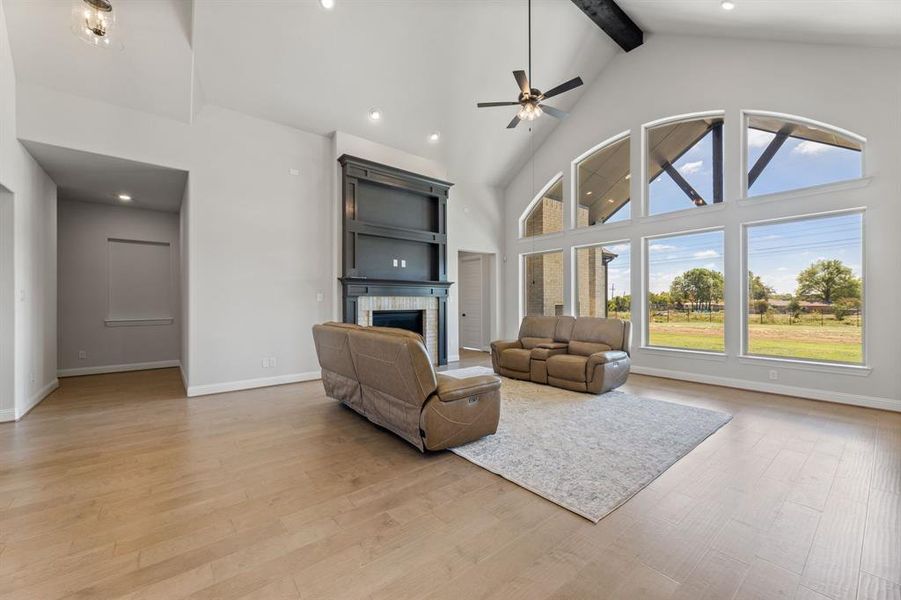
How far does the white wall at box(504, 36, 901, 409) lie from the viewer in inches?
164

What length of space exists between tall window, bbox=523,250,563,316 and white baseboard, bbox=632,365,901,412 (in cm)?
222

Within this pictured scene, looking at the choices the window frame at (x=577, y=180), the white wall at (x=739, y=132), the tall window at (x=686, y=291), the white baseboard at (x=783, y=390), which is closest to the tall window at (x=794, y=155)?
the white wall at (x=739, y=132)

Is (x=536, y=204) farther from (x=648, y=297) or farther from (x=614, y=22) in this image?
(x=614, y=22)

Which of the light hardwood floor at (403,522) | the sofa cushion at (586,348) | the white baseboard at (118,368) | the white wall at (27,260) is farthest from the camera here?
the white baseboard at (118,368)

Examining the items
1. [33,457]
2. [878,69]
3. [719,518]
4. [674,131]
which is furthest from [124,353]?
[878,69]

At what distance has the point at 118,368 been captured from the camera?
6.37 metres

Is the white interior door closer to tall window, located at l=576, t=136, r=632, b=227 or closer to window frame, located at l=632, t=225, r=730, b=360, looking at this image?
tall window, located at l=576, t=136, r=632, b=227

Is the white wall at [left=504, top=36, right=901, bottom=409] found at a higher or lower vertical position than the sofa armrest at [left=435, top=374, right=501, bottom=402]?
higher

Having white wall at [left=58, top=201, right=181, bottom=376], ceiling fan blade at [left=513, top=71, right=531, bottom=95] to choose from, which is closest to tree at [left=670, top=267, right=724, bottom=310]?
ceiling fan blade at [left=513, top=71, right=531, bottom=95]

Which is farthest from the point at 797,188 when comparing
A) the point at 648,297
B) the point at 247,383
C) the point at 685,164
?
the point at 247,383

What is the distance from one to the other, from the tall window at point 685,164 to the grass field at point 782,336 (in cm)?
183

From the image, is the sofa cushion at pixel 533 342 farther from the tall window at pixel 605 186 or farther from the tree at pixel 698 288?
the tall window at pixel 605 186

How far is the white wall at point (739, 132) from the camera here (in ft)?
13.7

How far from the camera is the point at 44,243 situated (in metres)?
4.73
